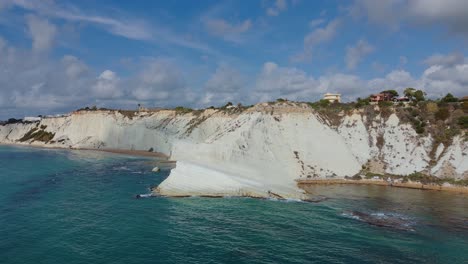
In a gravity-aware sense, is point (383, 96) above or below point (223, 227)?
above

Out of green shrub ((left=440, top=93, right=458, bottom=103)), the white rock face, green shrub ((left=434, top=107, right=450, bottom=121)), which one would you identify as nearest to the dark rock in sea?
the white rock face

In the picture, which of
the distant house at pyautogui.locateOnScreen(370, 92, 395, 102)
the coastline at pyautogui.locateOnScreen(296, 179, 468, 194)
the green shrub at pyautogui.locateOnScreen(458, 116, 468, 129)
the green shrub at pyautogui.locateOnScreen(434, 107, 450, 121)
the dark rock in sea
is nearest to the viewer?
the dark rock in sea

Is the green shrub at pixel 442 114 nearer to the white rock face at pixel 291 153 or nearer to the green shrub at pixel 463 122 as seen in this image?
the green shrub at pixel 463 122

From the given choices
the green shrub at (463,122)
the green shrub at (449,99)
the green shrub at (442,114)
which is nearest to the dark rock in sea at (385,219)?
the green shrub at (463,122)

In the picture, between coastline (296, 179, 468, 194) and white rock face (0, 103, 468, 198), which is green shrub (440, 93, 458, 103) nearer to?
white rock face (0, 103, 468, 198)

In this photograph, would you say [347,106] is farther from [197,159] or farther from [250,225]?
[250,225]

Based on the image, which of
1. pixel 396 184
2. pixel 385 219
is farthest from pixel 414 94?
pixel 385 219

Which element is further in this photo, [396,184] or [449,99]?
[449,99]

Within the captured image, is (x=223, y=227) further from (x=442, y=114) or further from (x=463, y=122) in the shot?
(x=442, y=114)
